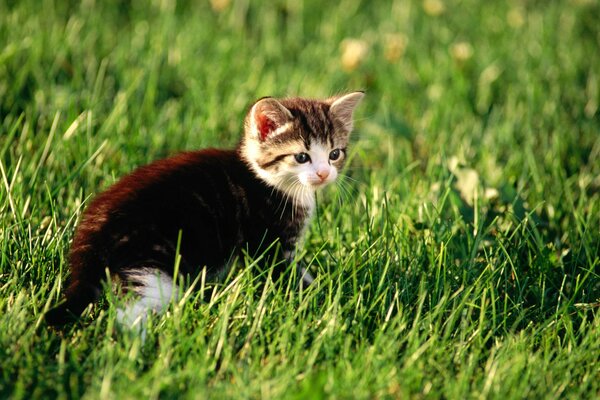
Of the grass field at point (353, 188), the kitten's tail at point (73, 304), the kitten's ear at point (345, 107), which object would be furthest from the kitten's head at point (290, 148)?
the kitten's tail at point (73, 304)

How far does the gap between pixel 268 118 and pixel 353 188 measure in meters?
0.81

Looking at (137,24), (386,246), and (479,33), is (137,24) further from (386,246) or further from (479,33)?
(386,246)

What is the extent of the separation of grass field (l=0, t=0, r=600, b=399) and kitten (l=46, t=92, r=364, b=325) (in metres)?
0.15

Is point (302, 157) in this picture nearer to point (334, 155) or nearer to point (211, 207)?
point (334, 155)

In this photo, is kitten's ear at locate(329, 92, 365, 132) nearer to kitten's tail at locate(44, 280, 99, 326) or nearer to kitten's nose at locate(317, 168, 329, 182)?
kitten's nose at locate(317, 168, 329, 182)

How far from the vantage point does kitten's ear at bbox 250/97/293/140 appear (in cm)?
323

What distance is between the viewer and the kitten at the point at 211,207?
273 cm

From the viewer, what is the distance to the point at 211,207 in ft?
9.89

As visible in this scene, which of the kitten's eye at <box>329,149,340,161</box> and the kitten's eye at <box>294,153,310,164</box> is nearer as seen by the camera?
the kitten's eye at <box>294,153,310,164</box>

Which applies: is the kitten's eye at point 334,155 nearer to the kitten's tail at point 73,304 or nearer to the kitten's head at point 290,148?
the kitten's head at point 290,148

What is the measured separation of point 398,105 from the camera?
16.8 feet

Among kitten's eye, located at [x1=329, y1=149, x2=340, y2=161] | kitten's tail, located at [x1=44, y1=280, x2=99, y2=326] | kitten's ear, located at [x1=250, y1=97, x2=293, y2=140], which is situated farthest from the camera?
kitten's eye, located at [x1=329, y1=149, x2=340, y2=161]

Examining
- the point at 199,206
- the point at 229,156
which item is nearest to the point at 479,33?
the point at 229,156

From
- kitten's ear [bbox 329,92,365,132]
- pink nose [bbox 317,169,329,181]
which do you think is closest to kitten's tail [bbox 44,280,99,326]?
pink nose [bbox 317,169,329,181]
